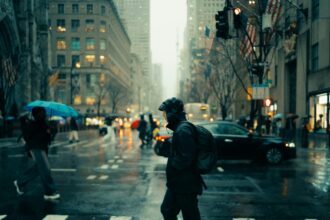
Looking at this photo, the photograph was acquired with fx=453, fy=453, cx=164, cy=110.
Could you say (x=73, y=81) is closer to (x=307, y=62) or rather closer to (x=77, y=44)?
(x=77, y=44)

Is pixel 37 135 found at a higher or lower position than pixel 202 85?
lower

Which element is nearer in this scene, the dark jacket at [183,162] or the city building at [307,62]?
the dark jacket at [183,162]

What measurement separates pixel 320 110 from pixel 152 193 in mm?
25060

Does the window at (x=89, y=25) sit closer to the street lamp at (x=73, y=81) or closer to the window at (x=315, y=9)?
the street lamp at (x=73, y=81)

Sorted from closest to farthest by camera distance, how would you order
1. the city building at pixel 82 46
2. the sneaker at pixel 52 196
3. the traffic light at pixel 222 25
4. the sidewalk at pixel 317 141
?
the sneaker at pixel 52 196, the traffic light at pixel 222 25, the sidewalk at pixel 317 141, the city building at pixel 82 46

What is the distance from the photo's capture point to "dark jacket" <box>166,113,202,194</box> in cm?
456

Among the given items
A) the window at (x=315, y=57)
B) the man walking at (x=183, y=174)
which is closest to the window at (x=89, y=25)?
the window at (x=315, y=57)

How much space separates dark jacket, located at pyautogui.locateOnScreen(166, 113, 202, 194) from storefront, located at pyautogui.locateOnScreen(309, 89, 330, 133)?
26.8 metres

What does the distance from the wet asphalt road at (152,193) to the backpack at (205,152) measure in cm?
303

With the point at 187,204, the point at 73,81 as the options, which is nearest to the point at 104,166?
the point at 187,204

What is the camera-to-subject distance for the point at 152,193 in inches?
387

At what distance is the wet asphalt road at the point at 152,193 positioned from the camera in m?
7.85

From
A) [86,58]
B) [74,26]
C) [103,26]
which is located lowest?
[86,58]

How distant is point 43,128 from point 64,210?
2060mm
